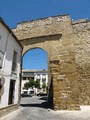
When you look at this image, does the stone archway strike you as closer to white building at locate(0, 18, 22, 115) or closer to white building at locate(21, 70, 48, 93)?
white building at locate(0, 18, 22, 115)

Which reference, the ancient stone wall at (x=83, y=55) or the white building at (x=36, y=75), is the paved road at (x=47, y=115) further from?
the white building at (x=36, y=75)

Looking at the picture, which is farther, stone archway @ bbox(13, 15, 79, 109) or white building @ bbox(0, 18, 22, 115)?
stone archway @ bbox(13, 15, 79, 109)

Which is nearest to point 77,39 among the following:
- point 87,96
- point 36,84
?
point 87,96

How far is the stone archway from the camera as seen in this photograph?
353 inches

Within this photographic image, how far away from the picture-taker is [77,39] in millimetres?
11758

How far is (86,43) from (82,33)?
870 mm

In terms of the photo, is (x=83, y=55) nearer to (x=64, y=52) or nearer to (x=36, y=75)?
(x=64, y=52)

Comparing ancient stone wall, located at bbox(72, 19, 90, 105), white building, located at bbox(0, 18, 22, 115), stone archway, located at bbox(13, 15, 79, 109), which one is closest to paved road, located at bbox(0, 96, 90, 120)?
white building, located at bbox(0, 18, 22, 115)

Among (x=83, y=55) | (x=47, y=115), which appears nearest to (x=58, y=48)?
(x=83, y=55)

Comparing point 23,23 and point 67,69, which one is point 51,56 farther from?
point 23,23

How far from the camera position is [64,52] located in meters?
10.3

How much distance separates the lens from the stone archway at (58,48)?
29.5 feet

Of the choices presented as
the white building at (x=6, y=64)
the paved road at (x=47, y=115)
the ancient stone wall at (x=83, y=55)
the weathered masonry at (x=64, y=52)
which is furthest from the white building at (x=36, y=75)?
the paved road at (x=47, y=115)

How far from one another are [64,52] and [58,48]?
55 cm
